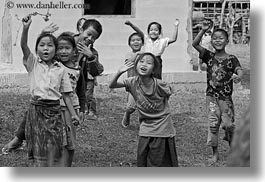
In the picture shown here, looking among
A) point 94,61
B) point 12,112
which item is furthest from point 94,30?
point 12,112

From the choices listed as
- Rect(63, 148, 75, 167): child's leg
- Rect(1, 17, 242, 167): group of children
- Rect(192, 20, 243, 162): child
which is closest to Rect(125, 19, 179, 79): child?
Rect(1, 17, 242, 167): group of children

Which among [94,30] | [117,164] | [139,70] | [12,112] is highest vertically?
[94,30]

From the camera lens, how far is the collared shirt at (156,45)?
4.23m

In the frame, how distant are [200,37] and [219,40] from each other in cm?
13

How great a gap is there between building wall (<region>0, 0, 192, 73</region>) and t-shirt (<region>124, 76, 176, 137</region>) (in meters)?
0.36

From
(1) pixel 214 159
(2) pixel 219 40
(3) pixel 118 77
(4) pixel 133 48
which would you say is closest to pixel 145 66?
(3) pixel 118 77

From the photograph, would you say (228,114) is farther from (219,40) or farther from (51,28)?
(51,28)

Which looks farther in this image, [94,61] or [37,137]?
[94,61]

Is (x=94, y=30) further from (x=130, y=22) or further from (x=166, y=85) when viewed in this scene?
(x=166, y=85)

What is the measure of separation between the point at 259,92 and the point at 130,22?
3.20ft

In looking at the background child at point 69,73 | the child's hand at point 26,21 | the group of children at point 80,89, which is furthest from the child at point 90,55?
the child's hand at point 26,21

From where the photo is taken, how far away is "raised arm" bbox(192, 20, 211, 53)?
4.27 meters

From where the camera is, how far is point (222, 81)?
4.29 m

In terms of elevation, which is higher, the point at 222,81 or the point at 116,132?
the point at 222,81
